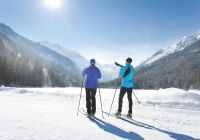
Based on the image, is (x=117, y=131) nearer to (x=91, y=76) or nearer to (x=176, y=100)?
(x=91, y=76)

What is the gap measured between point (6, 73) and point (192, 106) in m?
101

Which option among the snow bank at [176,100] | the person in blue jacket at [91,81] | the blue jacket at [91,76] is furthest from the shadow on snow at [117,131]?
the snow bank at [176,100]

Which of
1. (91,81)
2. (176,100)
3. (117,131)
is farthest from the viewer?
(176,100)

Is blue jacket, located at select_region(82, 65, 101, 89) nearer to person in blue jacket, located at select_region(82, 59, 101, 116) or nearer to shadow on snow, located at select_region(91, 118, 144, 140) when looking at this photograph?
person in blue jacket, located at select_region(82, 59, 101, 116)

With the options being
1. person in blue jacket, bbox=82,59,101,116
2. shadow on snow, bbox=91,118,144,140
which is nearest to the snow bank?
person in blue jacket, bbox=82,59,101,116

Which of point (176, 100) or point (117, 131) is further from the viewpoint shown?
point (176, 100)

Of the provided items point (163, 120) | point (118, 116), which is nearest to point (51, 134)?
point (118, 116)

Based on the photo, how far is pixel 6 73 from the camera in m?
110

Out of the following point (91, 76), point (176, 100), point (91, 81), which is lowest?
point (176, 100)

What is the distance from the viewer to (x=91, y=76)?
41.0ft

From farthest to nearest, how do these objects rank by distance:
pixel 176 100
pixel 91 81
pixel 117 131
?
pixel 176 100, pixel 91 81, pixel 117 131

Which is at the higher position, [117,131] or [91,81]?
[91,81]

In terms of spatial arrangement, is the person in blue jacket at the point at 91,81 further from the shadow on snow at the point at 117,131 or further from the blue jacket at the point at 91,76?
the shadow on snow at the point at 117,131

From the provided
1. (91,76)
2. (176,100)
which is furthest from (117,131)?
(176,100)
